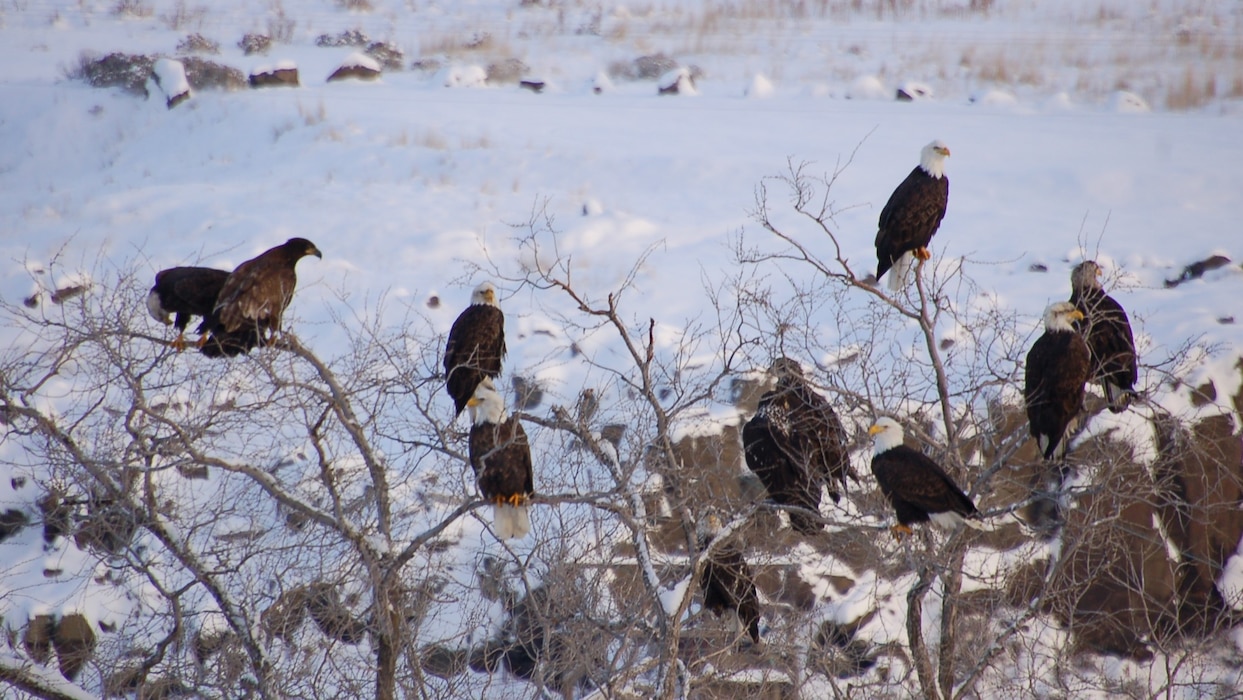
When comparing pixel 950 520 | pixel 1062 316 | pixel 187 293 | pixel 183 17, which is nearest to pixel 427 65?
pixel 183 17

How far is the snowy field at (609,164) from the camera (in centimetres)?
1279

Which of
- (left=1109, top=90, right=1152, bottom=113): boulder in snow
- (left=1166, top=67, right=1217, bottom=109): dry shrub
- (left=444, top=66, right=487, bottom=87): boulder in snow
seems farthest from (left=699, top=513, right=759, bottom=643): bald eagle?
(left=1166, top=67, right=1217, bottom=109): dry shrub

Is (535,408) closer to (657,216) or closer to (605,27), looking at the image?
(657,216)

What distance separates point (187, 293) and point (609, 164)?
11.6 meters

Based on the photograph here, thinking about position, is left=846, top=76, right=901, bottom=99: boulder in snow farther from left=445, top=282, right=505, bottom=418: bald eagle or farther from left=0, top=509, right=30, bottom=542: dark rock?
left=0, top=509, right=30, bottom=542: dark rock

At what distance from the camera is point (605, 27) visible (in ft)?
90.2

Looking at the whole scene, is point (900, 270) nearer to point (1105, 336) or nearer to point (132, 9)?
point (1105, 336)

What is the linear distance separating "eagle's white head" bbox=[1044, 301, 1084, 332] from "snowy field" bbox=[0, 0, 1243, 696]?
253 centimetres

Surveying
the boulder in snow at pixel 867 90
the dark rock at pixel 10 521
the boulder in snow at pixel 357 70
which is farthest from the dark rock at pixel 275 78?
the dark rock at pixel 10 521

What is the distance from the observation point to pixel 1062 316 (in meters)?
5.76

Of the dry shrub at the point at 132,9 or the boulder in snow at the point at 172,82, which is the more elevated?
the dry shrub at the point at 132,9

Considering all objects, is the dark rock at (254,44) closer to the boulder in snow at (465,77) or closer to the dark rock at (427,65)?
the dark rock at (427,65)

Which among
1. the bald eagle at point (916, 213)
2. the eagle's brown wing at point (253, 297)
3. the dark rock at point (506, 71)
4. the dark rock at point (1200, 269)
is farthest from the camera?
the dark rock at point (506, 71)

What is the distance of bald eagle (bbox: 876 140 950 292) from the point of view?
6980mm
